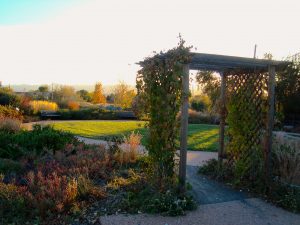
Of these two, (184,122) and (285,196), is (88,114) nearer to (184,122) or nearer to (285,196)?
(184,122)

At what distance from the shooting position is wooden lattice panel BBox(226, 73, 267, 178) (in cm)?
598

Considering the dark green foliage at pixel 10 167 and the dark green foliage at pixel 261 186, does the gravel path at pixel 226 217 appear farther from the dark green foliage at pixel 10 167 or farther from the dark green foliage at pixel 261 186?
the dark green foliage at pixel 10 167

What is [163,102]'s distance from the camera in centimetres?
520

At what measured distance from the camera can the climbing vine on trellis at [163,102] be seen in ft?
16.6

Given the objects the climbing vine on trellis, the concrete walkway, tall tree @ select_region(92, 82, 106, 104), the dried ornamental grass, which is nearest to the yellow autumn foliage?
tall tree @ select_region(92, 82, 106, 104)

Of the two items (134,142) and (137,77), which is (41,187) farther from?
(134,142)

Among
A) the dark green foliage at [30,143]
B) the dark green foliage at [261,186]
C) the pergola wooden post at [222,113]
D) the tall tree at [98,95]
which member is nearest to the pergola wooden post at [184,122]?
the dark green foliage at [261,186]

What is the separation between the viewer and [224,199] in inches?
213

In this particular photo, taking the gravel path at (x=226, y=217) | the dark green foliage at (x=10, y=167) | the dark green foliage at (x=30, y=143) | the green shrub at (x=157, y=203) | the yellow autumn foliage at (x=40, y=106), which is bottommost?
the gravel path at (x=226, y=217)

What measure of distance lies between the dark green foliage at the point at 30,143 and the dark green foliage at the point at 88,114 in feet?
40.8

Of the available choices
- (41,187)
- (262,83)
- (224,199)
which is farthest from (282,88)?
(41,187)

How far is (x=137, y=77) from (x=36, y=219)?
2.79 m

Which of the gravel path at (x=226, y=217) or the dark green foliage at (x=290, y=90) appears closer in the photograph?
the gravel path at (x=226, y=217)

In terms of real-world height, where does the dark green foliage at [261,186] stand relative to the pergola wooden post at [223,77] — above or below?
below
